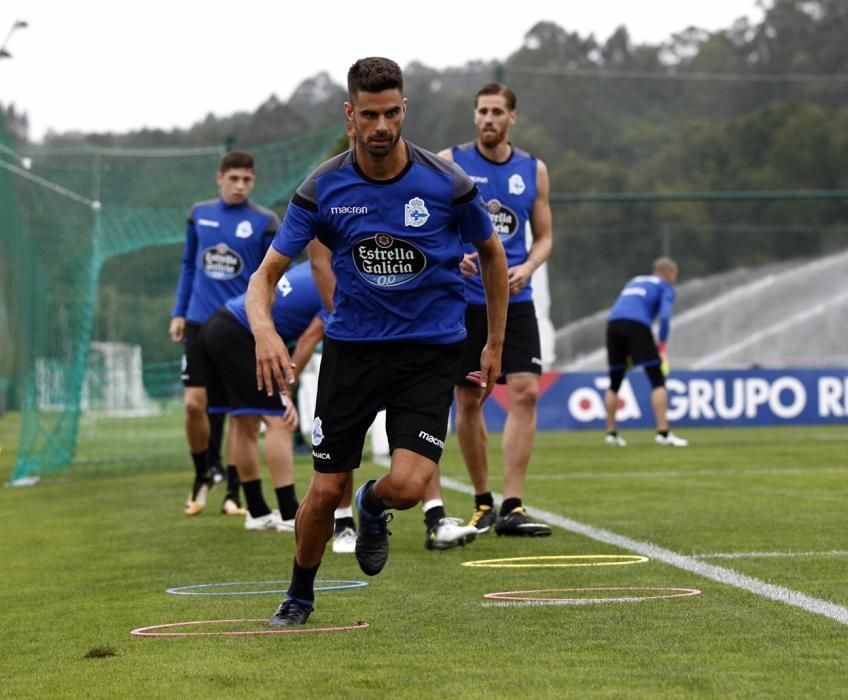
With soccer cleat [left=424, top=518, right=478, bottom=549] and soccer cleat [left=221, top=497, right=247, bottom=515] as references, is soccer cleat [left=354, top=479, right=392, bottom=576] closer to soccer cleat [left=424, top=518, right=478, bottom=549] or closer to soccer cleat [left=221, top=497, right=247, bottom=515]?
soccer cleat [left=424, top=518, right=478, bottom=549]

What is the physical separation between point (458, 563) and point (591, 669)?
273 centimetres

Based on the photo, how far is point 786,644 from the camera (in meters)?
4.77

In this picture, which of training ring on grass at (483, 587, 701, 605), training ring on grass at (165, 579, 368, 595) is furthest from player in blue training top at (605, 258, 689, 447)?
training ring on grass at (483, 587, 701, 605)

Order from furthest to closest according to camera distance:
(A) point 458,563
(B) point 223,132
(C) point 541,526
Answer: (B) point 223,132 < (C) point 541,526 < (A) point 458,563

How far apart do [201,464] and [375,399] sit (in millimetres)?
5427

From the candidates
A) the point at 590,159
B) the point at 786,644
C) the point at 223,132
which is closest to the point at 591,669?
the point at 786,644

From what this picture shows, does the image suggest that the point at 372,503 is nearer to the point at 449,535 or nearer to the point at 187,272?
the point at 449,535

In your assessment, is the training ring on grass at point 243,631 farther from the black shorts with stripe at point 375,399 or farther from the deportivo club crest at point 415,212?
the deportivo club crest at point 415,212

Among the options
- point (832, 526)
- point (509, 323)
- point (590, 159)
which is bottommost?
point (832, 526)

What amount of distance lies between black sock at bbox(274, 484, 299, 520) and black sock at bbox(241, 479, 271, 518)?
24 cm

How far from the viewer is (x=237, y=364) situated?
8945 mm

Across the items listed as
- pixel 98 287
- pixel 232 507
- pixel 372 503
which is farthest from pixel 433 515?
pixel 98 287

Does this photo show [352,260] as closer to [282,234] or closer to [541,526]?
[282,234]

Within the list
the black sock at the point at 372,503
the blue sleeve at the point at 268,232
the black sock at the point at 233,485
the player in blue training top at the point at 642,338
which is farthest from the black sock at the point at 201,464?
the player in blue training top at the point at 642,338
